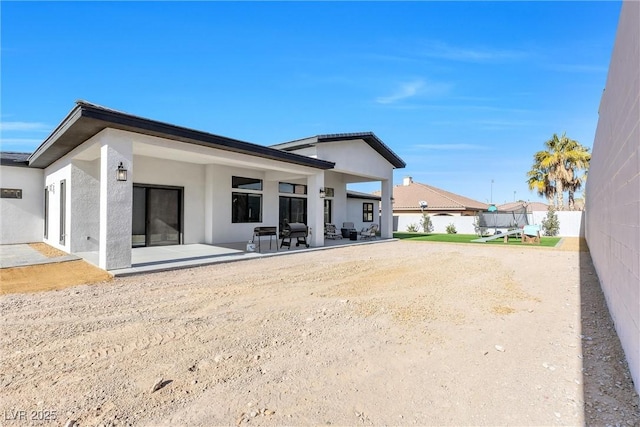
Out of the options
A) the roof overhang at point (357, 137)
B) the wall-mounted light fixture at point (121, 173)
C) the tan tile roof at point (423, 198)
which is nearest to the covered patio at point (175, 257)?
the wall-mounted light fixture at point (121, 173)

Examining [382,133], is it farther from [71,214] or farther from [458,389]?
[458,389]

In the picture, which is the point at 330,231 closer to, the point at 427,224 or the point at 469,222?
the point at 427,224

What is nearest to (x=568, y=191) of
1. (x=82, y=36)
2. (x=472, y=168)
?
(x=472, y=168)

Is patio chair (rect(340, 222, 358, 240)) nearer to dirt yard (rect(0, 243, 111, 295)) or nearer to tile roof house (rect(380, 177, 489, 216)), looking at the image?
dirt yard (rect(0, 243, 111, 295))

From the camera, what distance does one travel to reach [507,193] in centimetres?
6750

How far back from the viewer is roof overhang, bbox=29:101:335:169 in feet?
21.5

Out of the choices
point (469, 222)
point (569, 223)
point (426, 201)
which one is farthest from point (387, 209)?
point (426, 201)

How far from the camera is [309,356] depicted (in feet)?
10.8

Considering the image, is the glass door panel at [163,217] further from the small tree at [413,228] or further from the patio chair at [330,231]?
the small tree at [413,228]

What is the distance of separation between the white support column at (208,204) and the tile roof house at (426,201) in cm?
2008

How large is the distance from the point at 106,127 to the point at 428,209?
26588 millimetres

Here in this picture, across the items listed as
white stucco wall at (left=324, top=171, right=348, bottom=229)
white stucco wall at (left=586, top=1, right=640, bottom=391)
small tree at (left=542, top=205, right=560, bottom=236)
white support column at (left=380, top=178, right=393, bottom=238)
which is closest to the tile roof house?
small tree at (left=542, top=205, right=560, bottom=236)

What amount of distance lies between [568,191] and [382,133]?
17005 mm

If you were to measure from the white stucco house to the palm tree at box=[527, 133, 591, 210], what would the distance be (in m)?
15.6
